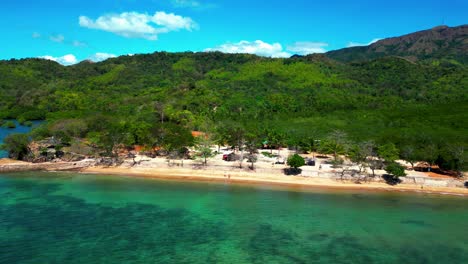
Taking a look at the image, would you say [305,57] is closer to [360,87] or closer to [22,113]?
[360,87]

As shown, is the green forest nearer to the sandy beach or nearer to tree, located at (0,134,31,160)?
the sandy beach

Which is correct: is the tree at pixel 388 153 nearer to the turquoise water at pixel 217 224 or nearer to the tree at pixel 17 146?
the turquoise water at pixel 217 224

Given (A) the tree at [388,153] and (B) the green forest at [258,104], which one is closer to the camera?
(A) the tree at [388,153]

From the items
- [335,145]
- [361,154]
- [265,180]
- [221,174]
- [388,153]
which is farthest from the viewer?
[335,145]

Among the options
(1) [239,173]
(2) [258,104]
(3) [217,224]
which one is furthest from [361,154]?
(2) [258,104]

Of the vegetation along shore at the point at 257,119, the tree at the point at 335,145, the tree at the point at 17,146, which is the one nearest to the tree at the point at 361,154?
the vegetation along shore at the point at 257,119

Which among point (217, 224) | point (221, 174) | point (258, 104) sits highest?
point (258, 104)

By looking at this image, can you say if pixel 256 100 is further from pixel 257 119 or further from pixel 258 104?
pixel 257 119
